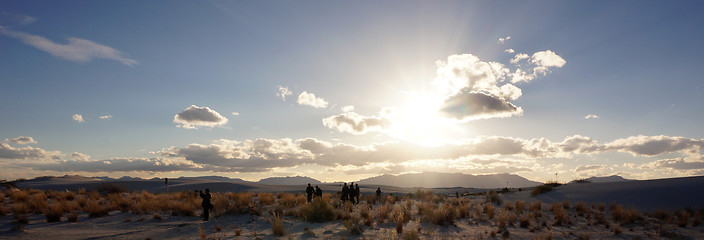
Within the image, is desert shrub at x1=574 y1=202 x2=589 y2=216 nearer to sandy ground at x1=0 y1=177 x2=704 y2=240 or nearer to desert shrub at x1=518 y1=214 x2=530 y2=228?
sandy ground at x1=0 y1=177 x2=704 y2=240

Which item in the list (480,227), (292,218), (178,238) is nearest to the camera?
(178,238)

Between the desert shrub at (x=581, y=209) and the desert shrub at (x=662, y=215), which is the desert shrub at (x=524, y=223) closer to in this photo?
the desert shrub at (x=581, y=209)

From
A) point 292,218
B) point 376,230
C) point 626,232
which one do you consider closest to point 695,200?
point 626,232

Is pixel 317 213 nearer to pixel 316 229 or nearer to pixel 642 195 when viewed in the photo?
pixel 316 229

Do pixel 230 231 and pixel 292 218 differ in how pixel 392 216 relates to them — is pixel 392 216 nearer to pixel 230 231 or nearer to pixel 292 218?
pixel 292 218

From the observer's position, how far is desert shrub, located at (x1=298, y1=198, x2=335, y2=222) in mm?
16484

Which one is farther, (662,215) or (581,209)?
(581,209)

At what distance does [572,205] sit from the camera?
22109mm

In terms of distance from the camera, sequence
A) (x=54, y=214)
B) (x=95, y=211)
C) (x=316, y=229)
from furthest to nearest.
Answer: (x=95, y=211)
(x=54, y=214)
(x=316, y=229)

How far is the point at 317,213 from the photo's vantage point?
16609 mm

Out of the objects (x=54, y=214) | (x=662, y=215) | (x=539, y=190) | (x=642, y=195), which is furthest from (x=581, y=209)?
(x=54, y=214)

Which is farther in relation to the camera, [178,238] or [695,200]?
[695,200]

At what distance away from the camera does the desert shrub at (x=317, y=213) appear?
54.1 ft

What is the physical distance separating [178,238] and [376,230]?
710 centimetres
